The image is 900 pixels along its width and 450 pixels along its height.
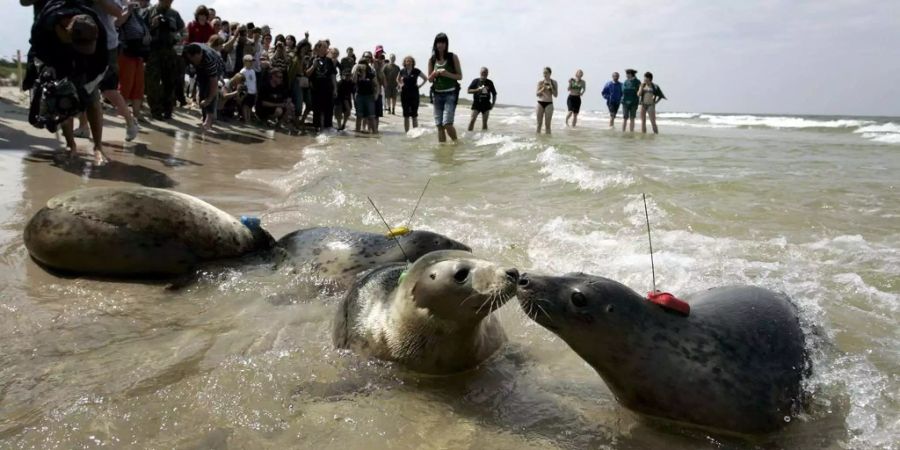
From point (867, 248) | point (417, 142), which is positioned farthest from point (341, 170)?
point (867, 248)

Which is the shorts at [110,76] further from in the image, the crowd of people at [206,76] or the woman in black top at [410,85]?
the woman in black top at [410,85]

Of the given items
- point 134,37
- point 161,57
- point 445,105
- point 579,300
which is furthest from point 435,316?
point 161,57

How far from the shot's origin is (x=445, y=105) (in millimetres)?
12258

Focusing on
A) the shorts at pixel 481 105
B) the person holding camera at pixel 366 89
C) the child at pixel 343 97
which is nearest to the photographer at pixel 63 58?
the person holding camera at pixel 366 89

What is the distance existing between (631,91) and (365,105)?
25.7ft

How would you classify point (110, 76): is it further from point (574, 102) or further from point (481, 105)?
point (574, 102)

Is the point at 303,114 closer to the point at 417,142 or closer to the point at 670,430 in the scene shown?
the point at 417,142

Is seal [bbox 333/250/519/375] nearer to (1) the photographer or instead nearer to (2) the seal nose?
(2) the seal nose

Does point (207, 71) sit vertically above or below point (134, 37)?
below

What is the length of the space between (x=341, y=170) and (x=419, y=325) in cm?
651

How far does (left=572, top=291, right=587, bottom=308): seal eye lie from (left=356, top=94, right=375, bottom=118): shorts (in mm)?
13350

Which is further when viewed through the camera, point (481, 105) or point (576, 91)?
point (576, 91)

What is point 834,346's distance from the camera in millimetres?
3170

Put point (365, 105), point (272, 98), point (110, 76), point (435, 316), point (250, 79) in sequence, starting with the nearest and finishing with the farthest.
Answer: point (435, 316) → point (110, 76) → point (250, 79) → point (272, 98) → point (365, 105)
